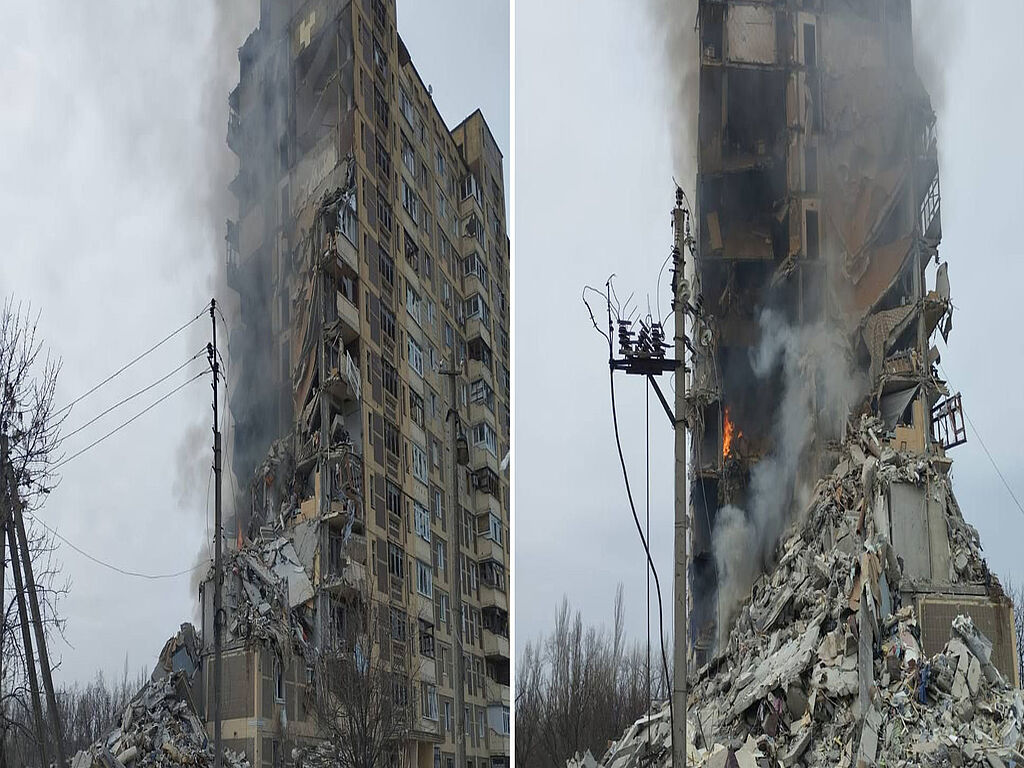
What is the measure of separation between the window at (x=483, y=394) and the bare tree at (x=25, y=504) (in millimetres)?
2867

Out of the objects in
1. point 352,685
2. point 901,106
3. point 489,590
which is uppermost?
point 901,106

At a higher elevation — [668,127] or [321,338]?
[668,127]

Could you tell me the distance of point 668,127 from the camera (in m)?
6.54

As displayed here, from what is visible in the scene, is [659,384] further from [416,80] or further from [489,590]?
[416,80]

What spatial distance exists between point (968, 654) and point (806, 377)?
1.44 meters

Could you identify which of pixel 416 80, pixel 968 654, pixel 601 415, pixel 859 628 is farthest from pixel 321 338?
pixel 968 654

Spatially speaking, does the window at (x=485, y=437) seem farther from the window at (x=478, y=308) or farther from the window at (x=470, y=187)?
the window at (x=470, y=187)

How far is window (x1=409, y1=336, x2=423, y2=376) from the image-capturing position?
7160 millimetres

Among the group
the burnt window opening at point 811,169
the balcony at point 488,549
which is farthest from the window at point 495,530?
the burnt window opening at point 811,169

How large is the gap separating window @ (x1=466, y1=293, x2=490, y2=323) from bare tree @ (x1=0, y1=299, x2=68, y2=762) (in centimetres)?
288

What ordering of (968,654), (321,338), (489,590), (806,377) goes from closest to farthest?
(968,654)
(806,377)
(321,338)
(489,590)

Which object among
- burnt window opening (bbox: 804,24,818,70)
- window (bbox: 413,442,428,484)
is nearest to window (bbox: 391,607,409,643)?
window (bbox: 413,442,428,484)

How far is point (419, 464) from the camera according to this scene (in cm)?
712

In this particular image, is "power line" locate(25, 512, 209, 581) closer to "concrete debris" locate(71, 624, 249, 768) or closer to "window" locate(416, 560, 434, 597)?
"concrete debris" locate(71, 624, 249, 768)
